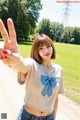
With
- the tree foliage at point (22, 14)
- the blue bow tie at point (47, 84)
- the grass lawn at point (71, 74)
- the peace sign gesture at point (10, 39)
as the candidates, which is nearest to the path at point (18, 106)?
the grass lawn at point (71, 74)

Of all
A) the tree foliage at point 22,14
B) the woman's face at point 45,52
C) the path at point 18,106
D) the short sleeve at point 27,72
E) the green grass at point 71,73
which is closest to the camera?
the short sleeve at point 27,72

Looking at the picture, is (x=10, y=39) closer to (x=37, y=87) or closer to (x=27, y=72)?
(x=27, y=72)

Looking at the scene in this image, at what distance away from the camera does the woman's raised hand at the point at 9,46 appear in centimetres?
243

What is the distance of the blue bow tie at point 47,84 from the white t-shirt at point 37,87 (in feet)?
0.06

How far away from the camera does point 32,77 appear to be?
2746 millimetres

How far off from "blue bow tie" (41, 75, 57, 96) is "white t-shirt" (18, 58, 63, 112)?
0.02 metres

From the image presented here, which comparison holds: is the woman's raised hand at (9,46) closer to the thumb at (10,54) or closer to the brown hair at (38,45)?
the thumb at (10,54)

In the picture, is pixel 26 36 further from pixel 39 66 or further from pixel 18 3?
pixel 39 66

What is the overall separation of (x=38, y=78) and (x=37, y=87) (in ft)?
0.26

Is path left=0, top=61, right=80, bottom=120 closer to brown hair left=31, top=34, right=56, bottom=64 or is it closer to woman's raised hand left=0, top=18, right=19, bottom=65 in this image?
brown hair left=31, top=34, right=56, bottom=64

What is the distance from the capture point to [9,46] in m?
2.57

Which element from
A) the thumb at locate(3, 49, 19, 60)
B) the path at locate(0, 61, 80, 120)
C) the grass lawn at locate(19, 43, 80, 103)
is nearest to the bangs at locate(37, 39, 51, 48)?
the thumb at locate(3, 49, 19, 60)

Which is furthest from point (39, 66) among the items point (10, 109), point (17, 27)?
point (17, 27)

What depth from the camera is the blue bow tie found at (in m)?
2.75
